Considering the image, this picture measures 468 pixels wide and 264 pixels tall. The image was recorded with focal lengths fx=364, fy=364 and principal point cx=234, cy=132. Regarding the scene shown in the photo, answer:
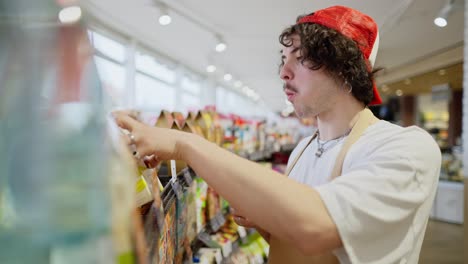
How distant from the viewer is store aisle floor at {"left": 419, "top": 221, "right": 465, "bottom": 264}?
4.73m

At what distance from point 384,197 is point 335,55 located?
1.71ft

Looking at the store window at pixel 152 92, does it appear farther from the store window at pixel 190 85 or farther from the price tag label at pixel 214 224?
the price tag label at pixel 214 224

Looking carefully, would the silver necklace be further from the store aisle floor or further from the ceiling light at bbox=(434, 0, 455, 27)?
the store aisle floor

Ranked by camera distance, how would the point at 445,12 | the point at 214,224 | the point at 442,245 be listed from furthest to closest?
the point at 442,245 < the point at 445,12 < the point at 214,224

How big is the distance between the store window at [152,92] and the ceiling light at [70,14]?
635 centimetres

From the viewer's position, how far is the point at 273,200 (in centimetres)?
67

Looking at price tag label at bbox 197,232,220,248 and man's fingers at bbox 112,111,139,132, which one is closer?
man's fingers at bbox 112,111,139,132

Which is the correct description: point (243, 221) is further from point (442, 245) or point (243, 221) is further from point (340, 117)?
point (442, 245)

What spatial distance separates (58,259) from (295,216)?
1.43 ft

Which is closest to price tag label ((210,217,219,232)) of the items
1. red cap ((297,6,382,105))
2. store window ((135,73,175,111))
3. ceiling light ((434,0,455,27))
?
red cap ((297,6,382,105))

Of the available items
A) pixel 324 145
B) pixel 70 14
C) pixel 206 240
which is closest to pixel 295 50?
pixel 324 145

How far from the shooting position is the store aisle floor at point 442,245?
4727 millimetres

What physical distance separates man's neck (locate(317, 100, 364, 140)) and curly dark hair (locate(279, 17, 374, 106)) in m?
0.05

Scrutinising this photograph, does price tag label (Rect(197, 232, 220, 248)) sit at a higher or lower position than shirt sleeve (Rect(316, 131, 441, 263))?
lower
